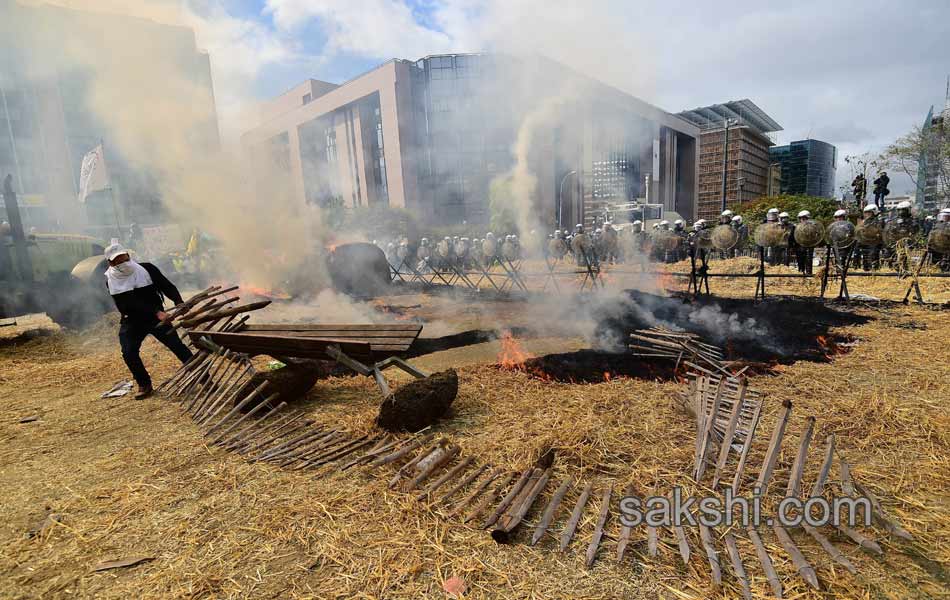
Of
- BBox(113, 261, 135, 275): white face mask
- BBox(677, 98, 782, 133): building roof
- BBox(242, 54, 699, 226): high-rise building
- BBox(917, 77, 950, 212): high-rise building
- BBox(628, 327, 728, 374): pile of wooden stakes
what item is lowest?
BBox(628, 327, 728, 374): pile of wooden stakes

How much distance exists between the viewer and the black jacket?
208 inches

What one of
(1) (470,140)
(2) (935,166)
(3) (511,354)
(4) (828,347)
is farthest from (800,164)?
(3) (511,354)

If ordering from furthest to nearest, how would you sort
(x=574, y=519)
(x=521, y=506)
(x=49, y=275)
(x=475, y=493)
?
(x=49, y=275), (x=475, y=493), (x=521, y=506), (x=574, y=519)

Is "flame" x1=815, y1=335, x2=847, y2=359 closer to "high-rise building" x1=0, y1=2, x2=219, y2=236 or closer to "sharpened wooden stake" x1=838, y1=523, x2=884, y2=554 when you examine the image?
"sharpened wooden stake" x1=838, y1=523, x2=884, y2=554

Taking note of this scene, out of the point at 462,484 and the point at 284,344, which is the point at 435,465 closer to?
the point at 462,484

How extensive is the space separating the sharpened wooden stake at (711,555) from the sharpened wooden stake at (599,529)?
0.52 metres

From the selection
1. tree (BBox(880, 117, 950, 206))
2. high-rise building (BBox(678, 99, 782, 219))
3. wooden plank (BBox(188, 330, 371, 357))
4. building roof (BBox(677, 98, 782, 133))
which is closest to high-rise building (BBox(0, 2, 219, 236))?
wooden plank (BBox(188, 330, 371, 357))

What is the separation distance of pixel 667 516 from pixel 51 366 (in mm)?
9036

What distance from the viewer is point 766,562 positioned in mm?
2186

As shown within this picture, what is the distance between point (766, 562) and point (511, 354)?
461cm

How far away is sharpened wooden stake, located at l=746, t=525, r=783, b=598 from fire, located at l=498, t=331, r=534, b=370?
3.66 metres

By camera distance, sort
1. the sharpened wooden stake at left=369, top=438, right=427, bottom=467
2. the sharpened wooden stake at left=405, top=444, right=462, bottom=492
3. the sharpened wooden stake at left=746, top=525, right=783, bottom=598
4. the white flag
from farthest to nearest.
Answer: the white flag → the sharpened wooden stake at left=369, top=438, right=427, bottom=467 → the sharpened wooden stake at left=405, top=444, right=462, bottom=492 → the sharpened wooden stake at left=746, top=525, right=783, bottom=598

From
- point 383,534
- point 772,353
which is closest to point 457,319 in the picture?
point 772,353

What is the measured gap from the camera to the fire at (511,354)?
6036mm
